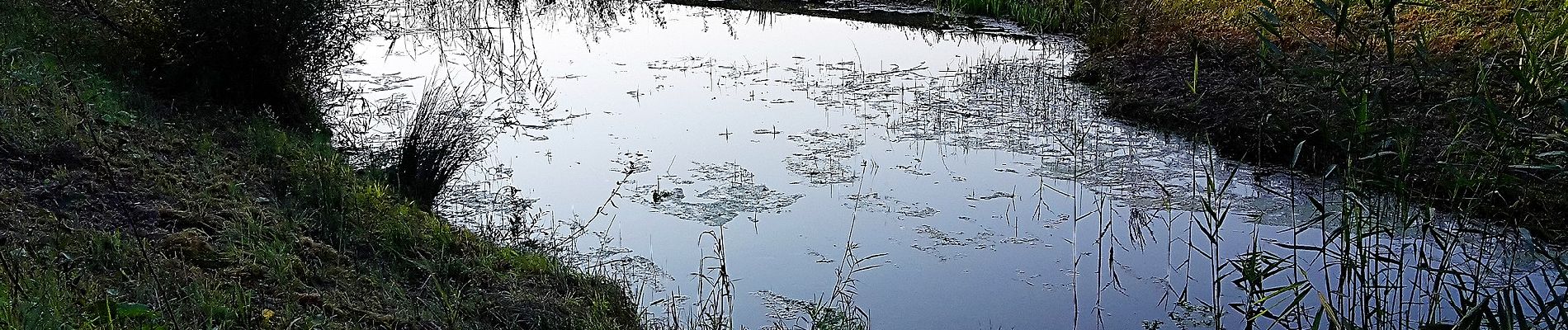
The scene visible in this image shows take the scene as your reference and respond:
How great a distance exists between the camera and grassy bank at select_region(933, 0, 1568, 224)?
3217 millimetres

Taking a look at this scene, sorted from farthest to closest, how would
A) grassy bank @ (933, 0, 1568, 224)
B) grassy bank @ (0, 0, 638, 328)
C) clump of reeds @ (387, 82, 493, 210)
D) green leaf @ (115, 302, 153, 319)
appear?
1. clump of reeds @ (387, 82, 493, 210)
2. grassy bank @ (933, 0, 1568, 224)
3. grassy bank @ (0, 0, 638, 328)
4. green leaf @ (115, 302, 153, 319)

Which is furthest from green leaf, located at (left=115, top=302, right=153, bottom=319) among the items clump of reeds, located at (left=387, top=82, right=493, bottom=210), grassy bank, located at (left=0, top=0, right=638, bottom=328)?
clump of reeds, located at (left=387, top=82, right=493, bottom=210)

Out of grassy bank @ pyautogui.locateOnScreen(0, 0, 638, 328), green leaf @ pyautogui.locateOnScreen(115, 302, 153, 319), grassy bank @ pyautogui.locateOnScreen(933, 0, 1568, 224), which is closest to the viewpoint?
green leaf @ pyautogui.locateOnScreen(115, 302, 153, 319)

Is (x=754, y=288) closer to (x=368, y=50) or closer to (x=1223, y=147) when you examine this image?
(x=1223, y=147)

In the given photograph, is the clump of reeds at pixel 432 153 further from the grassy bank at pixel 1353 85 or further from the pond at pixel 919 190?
the grassy bank at pixel 1353 85

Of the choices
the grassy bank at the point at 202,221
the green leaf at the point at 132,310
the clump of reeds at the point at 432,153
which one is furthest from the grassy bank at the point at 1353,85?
the clump of reeds at the point at 432,153

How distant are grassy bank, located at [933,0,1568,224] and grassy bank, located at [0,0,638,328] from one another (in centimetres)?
232

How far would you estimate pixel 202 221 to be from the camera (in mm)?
3674

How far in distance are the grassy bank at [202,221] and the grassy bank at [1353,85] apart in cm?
232

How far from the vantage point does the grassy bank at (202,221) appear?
9.79ft

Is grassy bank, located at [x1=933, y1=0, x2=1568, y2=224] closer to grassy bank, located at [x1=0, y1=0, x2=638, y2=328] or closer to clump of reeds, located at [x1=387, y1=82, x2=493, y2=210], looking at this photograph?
grassy bank, located at [x1=0, y1=0, x2=638, y2=328]

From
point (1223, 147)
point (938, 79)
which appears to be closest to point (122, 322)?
point (1223, 147)

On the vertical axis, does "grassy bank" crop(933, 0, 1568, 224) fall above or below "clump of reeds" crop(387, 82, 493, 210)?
above

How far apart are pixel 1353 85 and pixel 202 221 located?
3.57 meters
